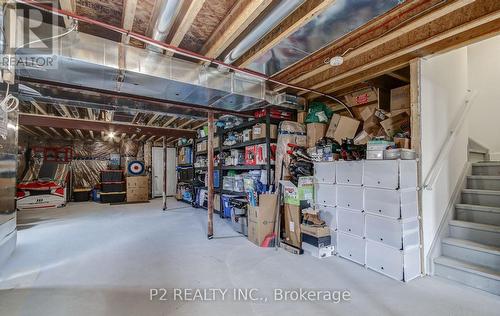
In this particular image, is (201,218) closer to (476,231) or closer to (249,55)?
(249,55)

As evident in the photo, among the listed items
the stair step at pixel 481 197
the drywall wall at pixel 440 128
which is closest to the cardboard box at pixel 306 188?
the drywall wall at pixel 440 128

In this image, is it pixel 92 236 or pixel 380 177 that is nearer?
pixel 380 177

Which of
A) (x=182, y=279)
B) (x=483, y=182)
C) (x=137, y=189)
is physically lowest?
(x=182, y=279)

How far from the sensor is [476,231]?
270 centimetres

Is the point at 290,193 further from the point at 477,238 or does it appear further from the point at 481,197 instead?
the point at 481,197

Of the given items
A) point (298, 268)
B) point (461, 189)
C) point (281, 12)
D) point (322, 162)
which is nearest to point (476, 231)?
point (461, 189)

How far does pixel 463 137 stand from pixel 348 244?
230 centimetres

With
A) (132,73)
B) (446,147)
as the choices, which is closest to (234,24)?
(132,73)

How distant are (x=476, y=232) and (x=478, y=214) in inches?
12.0

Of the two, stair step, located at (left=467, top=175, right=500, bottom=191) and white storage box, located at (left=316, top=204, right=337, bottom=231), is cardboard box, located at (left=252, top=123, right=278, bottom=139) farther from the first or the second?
stair step, located at (left=467, top=175, right=500, bottom=191)

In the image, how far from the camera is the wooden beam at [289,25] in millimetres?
1892

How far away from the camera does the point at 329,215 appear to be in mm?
3330

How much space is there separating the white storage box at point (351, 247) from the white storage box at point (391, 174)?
744 mm

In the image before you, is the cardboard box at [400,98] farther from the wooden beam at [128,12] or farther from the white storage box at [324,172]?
the wooden beam at [128,12]
